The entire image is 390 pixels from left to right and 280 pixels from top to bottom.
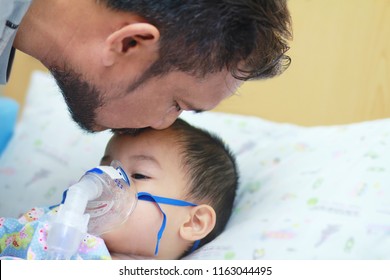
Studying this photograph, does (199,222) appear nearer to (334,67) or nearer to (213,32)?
(213,32)

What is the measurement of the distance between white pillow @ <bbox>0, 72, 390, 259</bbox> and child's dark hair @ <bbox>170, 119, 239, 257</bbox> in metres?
0.05

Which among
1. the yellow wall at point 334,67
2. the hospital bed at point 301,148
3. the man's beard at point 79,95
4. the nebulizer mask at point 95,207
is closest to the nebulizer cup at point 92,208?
the nebulizer mask at point 95,207

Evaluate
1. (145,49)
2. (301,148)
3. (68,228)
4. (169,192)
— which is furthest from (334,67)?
A: (68,228)

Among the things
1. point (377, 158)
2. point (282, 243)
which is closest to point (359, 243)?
point (282, 243)

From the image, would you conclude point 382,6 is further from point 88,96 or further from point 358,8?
point 88,96

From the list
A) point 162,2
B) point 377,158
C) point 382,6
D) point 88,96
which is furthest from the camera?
point 382,6

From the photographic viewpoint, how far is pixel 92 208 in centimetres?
124

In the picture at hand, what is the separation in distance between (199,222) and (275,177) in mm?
255

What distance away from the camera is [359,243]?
1250mm

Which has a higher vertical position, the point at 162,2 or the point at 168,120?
the point at 162,2

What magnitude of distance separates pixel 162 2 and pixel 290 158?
67 cm

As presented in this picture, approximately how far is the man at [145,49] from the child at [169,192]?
114 mm

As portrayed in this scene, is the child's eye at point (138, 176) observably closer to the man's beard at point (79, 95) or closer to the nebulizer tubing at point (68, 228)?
the man's beard at point (79, 95)

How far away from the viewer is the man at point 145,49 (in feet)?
3.51
